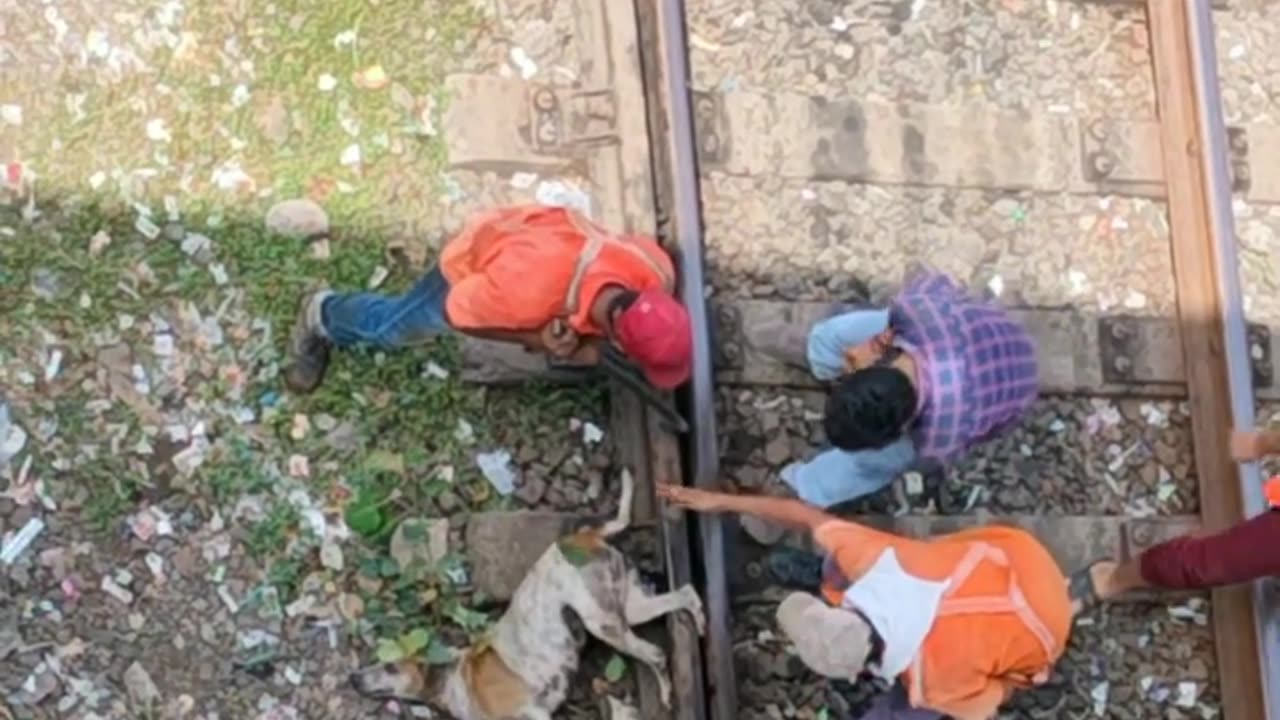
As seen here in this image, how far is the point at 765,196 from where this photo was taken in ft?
19.1

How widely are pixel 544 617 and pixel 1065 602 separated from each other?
1.51 metres

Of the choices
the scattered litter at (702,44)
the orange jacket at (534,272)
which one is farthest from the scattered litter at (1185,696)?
the scattered litter at (702,44)

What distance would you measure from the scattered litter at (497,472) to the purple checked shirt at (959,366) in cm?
128

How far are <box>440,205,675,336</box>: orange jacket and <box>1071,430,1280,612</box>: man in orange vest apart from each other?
2127 mm

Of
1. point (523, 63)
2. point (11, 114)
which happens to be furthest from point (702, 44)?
point (11, 114)

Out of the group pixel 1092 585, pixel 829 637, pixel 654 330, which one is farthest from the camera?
pixel 1092 585

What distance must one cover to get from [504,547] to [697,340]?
2.94ft

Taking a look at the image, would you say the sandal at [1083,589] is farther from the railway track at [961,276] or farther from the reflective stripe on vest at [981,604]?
the reflective stripe on vest at [981,604]

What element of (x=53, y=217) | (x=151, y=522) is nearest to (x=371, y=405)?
(x=151, y=522)

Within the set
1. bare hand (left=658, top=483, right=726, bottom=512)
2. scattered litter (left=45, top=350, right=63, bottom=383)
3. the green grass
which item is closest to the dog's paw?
bare hand (left=658, top=483, right=726, bottom=512)

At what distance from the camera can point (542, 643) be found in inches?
200

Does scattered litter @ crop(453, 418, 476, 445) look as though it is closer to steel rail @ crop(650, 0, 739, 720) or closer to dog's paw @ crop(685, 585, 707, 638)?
steel rail @ crop(650, 0, 739, 720)

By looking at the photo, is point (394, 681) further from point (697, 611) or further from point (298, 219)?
point (298, 219)

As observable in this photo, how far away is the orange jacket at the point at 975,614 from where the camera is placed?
4570 mm
